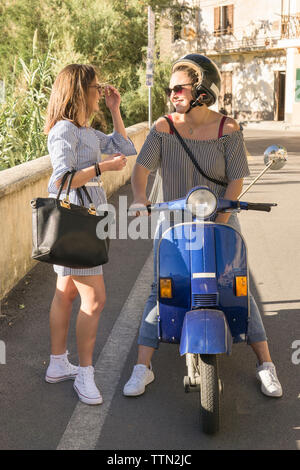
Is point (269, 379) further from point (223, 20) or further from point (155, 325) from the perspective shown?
point (223, 20)

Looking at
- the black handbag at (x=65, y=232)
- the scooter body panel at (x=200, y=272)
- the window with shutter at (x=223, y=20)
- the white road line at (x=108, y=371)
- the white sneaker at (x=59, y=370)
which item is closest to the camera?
the white road line at (x=108, y=371)

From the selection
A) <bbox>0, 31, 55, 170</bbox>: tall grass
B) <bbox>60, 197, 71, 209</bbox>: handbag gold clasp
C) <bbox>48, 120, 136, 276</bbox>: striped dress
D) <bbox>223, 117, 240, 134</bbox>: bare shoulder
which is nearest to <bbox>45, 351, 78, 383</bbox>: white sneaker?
<bbox>48, 120, 136, 276</bbox>: striped dress

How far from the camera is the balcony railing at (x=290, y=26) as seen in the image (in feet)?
121

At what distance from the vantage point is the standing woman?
323 centimetres

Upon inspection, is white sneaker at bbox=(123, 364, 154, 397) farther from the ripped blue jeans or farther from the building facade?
the building facade

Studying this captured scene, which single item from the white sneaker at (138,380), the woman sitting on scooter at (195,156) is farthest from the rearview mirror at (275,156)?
the white sneaker at (138,380)

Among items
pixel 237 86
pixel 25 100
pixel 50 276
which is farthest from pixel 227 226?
pixel 237 86

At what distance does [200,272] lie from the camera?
328 centimetres

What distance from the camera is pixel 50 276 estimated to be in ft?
19.1

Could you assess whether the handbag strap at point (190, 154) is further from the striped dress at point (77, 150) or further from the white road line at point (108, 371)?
the white road line at point (108, 371)

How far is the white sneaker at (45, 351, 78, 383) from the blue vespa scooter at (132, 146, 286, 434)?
24.8 inches

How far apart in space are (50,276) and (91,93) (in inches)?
110

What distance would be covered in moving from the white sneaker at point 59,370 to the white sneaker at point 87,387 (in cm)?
16

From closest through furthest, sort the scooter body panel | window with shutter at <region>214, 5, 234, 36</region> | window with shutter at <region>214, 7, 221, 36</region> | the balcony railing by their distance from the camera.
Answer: the scooter body panel, the balcony railing, window with shutter at <region>214, 5, 234, 36</region>, window with shutter at <region>214, 7, 221, 36</region>
